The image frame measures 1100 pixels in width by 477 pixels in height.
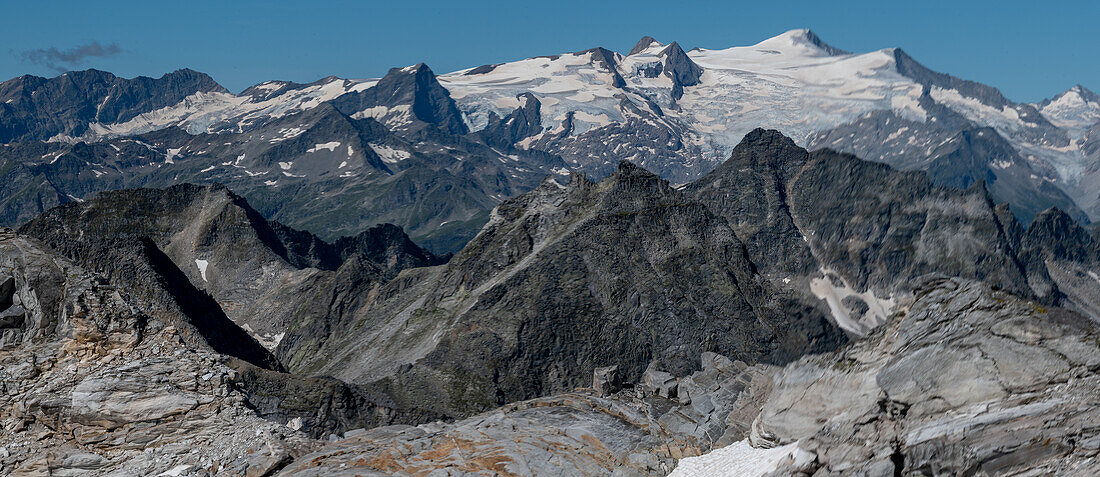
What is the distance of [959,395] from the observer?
77.0ft

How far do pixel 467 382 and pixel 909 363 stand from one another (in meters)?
87.0

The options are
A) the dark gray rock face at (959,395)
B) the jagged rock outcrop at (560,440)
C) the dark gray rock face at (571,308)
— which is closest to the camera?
the dark gray rock face at (959,395)

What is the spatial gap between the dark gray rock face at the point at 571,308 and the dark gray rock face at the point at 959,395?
77583 millimetres

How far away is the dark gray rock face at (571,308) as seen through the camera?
11138 cm

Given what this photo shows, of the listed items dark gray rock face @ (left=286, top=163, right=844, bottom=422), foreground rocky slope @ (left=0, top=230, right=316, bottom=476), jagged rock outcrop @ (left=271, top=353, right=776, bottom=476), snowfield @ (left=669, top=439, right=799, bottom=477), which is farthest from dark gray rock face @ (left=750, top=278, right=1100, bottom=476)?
dark gray rock face @ (left=286, top=163, right=844, bottom=422)

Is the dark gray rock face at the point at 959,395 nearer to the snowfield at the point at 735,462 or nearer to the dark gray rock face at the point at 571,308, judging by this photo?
the snowfield at the point at 735,462

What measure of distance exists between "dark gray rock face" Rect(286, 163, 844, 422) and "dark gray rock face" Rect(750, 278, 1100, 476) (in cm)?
7758

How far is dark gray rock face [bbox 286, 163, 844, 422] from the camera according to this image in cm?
11138

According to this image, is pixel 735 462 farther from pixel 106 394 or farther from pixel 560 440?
pixel 106 394

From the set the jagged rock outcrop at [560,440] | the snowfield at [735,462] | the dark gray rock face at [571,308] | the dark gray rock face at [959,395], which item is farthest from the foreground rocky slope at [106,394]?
the dark gray rock face at [571,308]

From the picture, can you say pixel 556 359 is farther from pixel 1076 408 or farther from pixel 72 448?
pixel 1076 408

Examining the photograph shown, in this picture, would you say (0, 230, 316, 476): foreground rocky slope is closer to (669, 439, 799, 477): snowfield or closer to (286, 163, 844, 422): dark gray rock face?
(669, 439, 799, 477): snowfield

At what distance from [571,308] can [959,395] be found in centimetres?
9699

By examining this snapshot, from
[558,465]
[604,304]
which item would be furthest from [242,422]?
[604,304]
